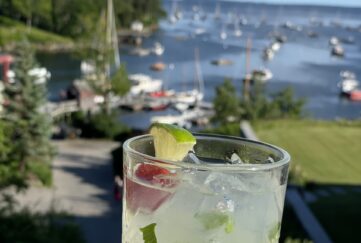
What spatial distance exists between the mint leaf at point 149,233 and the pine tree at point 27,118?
11.3m

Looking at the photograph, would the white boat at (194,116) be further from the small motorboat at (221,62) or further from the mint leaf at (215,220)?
the mint leaf at (215,220)

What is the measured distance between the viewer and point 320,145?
11.5 metres

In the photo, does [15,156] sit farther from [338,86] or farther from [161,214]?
[338,86]

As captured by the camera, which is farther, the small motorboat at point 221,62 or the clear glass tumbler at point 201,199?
the small motorboat at point 221,62

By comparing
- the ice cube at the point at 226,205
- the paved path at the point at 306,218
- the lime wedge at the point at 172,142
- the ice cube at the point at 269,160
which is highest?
the lime wedge at the point at 172,142

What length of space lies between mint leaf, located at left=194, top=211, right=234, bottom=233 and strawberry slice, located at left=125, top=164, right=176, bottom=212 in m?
0.05

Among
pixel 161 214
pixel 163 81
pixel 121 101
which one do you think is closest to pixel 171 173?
pixel 161 214

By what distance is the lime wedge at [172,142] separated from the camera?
0.83m

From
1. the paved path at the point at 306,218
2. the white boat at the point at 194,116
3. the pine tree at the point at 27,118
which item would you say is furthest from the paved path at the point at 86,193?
the white boat at the point at 194,116

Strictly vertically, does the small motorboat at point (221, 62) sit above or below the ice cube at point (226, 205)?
below

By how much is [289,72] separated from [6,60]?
712 inches

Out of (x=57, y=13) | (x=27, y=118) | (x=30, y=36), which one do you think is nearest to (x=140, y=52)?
(x=30, y=36)

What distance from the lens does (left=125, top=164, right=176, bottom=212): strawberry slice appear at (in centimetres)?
79

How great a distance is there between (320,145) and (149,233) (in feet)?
36.1
